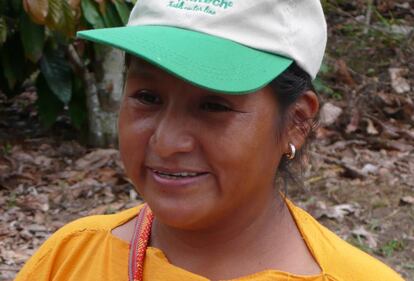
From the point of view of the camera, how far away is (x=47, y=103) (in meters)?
4.43

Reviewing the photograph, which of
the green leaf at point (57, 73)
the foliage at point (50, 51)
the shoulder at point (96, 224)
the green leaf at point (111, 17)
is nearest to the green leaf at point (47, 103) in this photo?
the foliage at point (50, 51)

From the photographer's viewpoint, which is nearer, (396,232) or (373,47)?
(396,232)

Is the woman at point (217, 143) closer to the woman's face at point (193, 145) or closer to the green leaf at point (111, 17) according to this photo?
the woman's face at point (193, 145)

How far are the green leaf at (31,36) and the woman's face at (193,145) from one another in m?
2.74

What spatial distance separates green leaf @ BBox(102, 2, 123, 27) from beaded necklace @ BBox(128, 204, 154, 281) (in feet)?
7.86

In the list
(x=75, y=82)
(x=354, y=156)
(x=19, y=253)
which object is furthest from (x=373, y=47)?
(x=19, y=253)

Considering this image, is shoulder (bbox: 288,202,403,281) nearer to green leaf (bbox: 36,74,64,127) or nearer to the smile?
the smile

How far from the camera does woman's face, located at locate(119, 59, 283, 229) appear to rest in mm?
1227

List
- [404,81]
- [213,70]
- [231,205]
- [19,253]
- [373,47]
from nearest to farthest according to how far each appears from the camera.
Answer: [213,70] < [231,205] < [19,253] < [404,81] < [373,47]

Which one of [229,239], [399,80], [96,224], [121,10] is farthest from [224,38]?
[399,80]

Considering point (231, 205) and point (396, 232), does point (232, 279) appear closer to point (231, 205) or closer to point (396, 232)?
point (231, 205)

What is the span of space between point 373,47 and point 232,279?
4567mm

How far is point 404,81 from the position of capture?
5137mm

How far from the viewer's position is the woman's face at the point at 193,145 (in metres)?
1.23
